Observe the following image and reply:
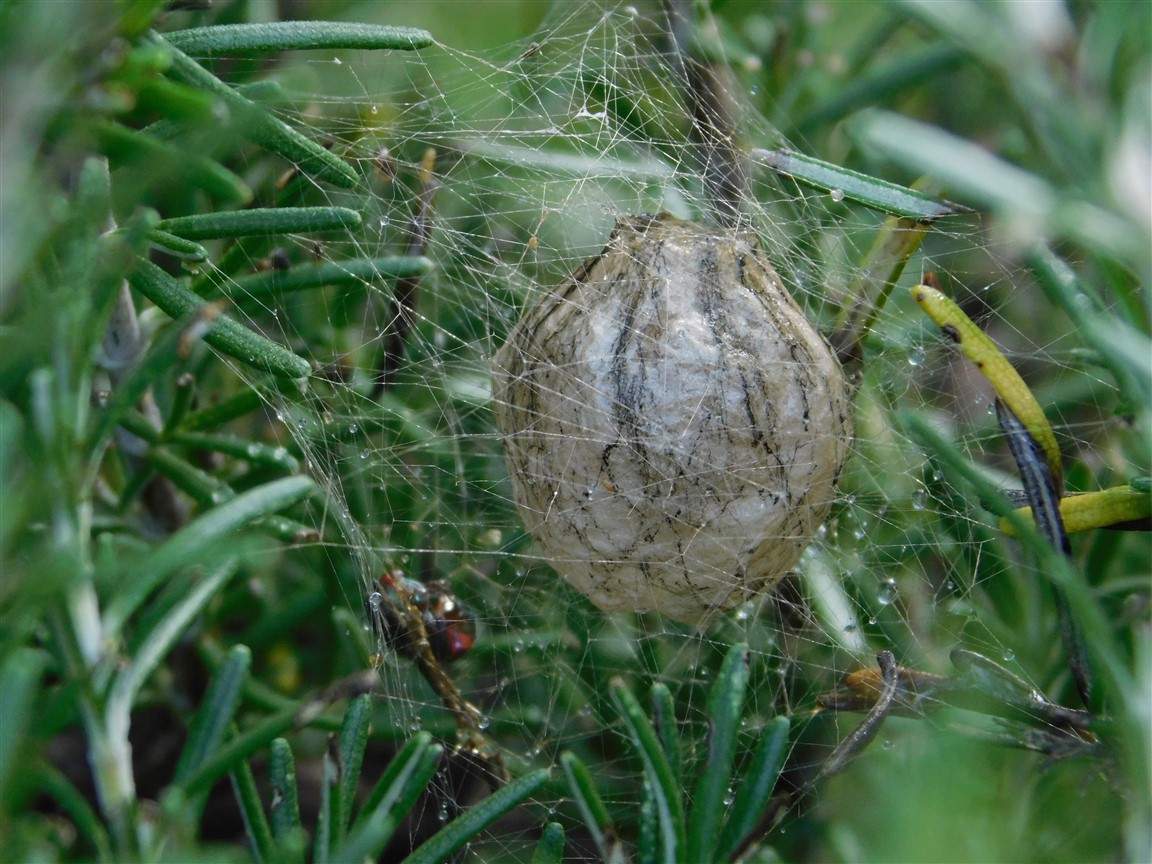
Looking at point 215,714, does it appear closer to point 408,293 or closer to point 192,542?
point 192,542

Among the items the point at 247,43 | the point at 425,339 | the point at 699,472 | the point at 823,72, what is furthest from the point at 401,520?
the point at 823,72

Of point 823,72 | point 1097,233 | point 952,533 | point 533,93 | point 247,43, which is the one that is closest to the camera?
point 1097,233

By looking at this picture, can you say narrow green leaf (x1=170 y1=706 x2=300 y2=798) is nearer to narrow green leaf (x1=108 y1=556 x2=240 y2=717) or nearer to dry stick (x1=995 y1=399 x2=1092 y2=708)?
narrow green leaf (x1=108 y1=556 x2=240 y2=717)

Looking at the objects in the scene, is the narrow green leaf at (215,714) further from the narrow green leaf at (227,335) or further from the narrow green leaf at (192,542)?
the narrow green leaf at (227,335)

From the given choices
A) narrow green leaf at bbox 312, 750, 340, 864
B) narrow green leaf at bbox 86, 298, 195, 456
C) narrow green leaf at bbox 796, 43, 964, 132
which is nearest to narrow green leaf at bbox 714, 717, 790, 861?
narrow green leaf at bbox 312, 750, 340, 864

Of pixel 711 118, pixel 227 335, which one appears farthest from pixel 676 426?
pixel 711 118

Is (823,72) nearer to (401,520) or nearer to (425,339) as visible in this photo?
(425,339)
